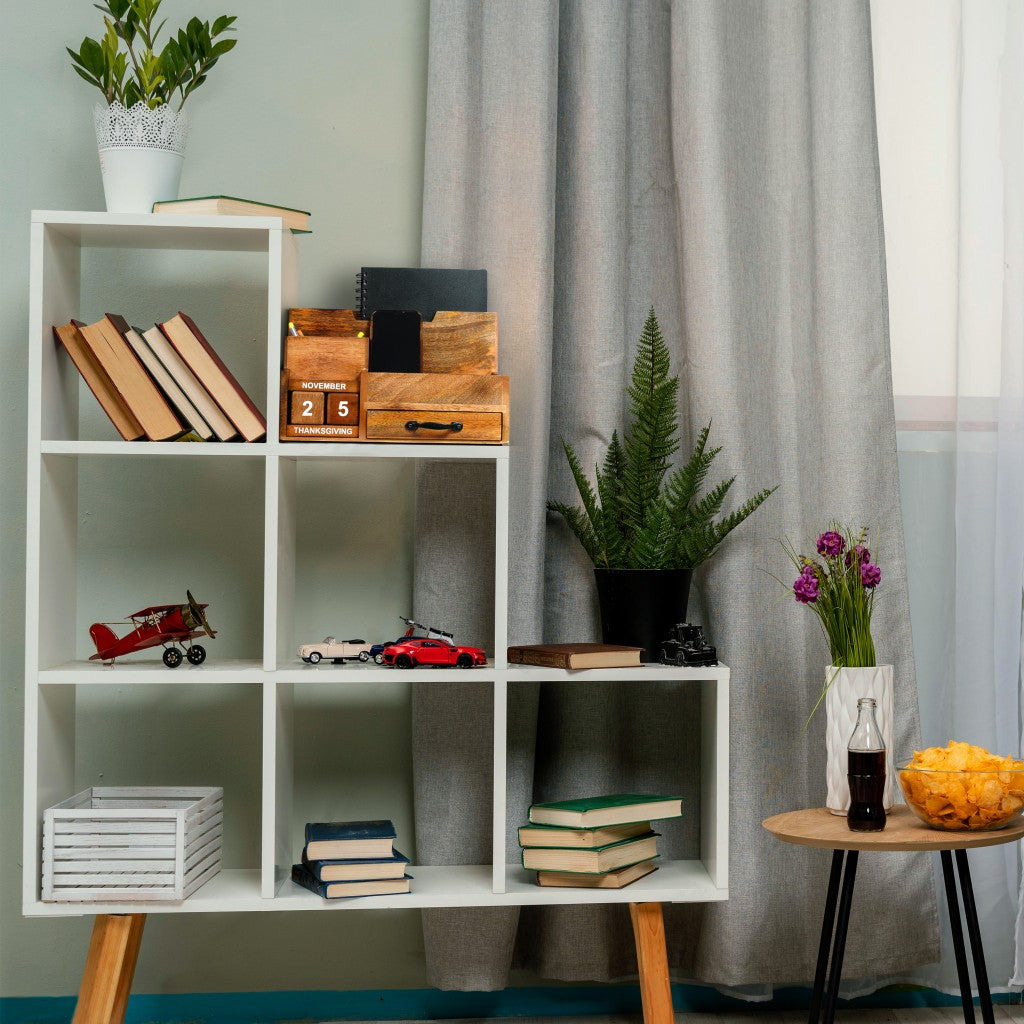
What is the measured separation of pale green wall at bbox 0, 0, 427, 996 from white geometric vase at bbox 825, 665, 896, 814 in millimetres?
728

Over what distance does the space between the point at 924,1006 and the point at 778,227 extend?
1431 mm

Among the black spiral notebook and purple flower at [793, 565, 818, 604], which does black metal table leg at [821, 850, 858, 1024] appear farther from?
the black spiral notebook

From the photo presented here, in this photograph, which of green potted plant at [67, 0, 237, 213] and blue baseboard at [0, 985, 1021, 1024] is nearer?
green potted plant at [67, 0, 237, 213]

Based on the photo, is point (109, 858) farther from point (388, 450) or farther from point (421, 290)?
point (421, 290)

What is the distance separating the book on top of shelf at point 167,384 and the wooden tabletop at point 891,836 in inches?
39.2

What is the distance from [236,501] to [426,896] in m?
0.76

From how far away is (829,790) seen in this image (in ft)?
5.30

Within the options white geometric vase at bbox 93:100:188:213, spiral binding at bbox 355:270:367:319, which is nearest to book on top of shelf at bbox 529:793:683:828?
spiral binding at bbox 355:270:367:319

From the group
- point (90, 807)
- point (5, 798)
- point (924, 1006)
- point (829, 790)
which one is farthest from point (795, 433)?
point (5, 798)

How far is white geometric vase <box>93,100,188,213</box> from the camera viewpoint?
1.60 m

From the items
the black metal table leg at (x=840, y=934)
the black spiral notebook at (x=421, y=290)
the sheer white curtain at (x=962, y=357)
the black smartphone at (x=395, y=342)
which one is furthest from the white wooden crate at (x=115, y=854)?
the sheer white curtain at (x=962, y=357)

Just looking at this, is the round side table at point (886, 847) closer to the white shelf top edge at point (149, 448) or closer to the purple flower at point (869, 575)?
the purple flower at point (869, 575)

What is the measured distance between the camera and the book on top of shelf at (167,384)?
155 cm

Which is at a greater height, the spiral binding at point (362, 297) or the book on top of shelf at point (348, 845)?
the spiral binding at point (362, 297)
